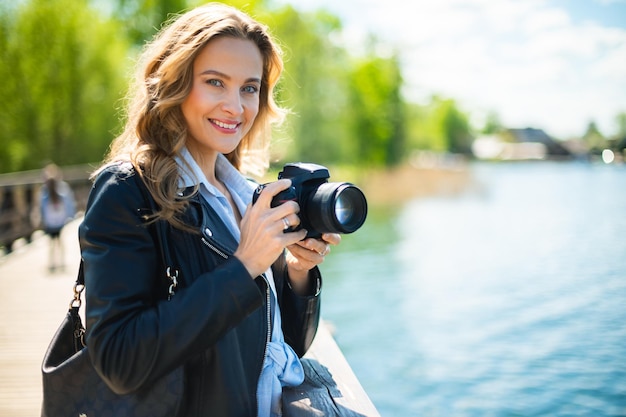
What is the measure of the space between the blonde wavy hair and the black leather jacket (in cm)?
5

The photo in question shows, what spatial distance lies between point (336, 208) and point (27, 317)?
438 cm

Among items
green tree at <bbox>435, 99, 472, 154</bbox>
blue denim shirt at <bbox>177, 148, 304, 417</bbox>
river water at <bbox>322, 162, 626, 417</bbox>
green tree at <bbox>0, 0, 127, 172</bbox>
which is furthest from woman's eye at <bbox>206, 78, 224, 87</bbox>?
green tree at <bbox>435, 99, 472, 154</bbox>

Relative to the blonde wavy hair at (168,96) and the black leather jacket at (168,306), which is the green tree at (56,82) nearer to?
the blonde wavy hair at (168,96)

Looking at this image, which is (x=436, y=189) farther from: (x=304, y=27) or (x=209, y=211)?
(x=209, y=211)

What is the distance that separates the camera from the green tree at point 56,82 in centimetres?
1781

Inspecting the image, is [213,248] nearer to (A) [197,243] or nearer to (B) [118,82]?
(A) [197,243]

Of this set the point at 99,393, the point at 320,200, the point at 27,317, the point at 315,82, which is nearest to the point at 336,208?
the point at 320,200

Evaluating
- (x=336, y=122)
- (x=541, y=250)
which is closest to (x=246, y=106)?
(x=541, y=250)

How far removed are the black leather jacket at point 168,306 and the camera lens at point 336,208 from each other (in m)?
0.19

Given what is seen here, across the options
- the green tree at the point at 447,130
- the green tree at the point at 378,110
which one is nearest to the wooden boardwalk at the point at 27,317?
the green tree at the point at 378,110

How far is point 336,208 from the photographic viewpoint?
1257mm

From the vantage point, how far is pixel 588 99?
59.6ft

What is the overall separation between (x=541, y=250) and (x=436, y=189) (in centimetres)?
1231

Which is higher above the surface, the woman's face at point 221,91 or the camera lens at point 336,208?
the woman's face at point 221,91
